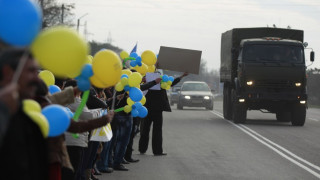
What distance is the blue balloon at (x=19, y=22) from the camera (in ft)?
9.96

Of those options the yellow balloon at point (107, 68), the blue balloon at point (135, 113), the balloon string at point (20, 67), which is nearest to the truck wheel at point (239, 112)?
the blue balloon at point (135, 113)

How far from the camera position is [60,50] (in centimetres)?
334

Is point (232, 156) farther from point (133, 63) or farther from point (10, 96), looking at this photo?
point (10, 96)

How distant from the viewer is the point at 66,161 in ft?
17.2

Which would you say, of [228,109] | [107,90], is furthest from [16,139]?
[228,109]

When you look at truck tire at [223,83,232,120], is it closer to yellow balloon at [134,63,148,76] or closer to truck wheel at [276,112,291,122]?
truck wheel at [276,112,291,122]

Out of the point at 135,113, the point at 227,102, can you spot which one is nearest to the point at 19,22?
the point at 135,113

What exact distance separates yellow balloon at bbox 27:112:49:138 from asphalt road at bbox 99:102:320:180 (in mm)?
Result: 6842

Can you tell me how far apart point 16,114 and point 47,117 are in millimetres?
603

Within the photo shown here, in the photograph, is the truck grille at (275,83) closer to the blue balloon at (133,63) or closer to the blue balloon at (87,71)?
the blue balloon at (133,63)

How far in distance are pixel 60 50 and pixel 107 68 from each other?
1512 millimetres

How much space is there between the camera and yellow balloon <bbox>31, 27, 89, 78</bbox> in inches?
130

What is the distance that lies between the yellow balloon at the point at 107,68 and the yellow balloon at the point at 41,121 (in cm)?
109

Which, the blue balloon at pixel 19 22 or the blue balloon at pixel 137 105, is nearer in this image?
the blue balloon at pixel 19 22
